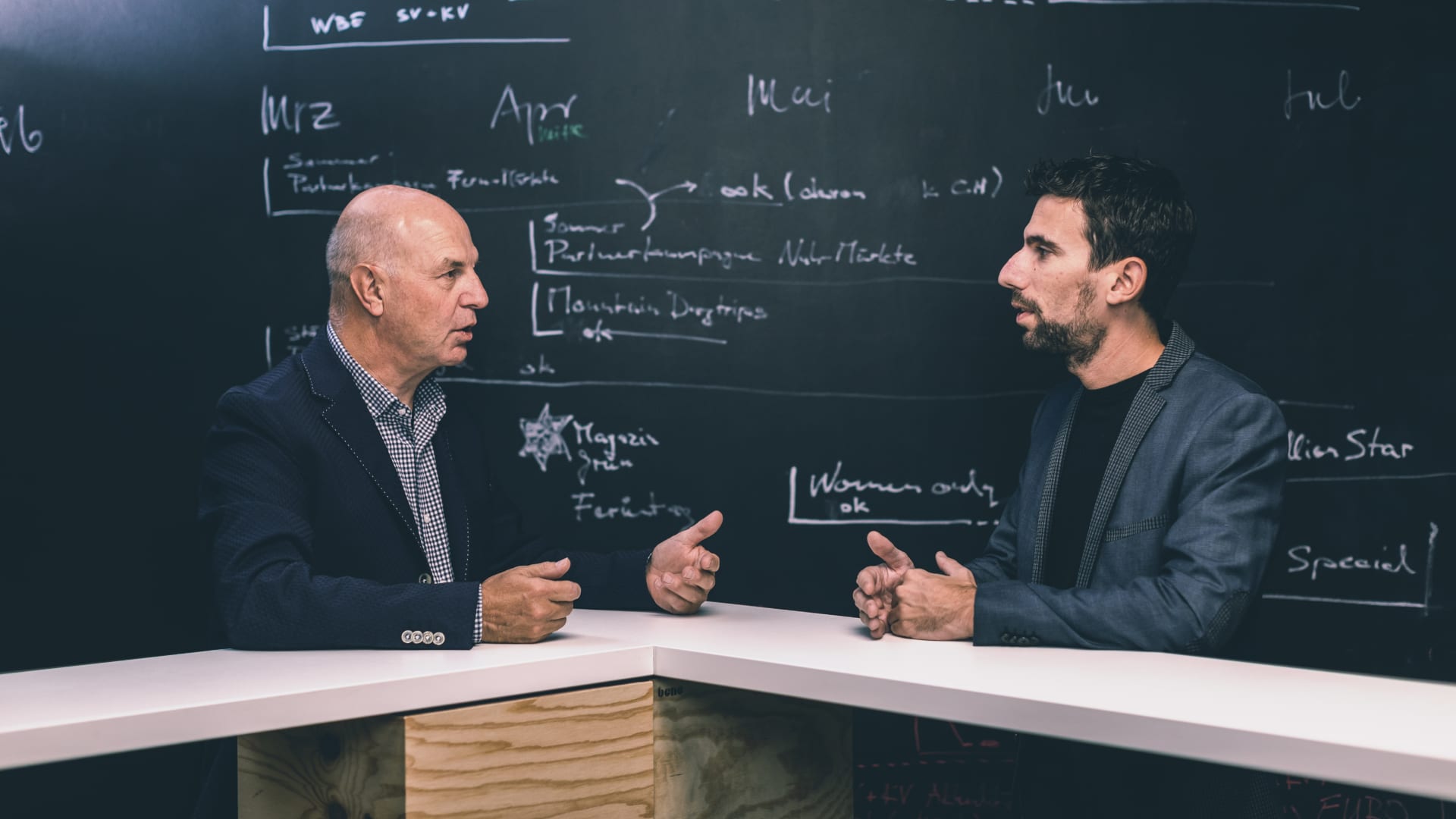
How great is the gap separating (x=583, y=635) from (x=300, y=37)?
2.25 metres

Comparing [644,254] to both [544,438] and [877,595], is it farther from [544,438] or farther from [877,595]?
[877,595]

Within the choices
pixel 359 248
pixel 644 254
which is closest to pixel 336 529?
pixel 359 248

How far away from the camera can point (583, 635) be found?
2.33m

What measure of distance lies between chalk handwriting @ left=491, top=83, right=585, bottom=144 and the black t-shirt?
1.72m

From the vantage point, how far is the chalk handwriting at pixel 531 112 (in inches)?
144

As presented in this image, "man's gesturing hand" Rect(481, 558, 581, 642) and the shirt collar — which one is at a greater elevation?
the shirt collar

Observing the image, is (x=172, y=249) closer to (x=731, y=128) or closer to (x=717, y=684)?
(x=731, y=128)

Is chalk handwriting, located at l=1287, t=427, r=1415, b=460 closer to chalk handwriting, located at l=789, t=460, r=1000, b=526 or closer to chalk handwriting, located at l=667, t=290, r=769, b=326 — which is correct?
chalk handwriting, located at l=789, t=460, r=1000, b=526

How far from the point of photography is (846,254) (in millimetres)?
3615

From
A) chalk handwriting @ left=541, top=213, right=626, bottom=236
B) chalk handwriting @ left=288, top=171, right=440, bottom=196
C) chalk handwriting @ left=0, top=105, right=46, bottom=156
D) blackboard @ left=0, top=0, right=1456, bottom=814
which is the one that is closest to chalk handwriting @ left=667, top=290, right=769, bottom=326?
blackboard @ left=0, top=0, right=1456, bottom=814

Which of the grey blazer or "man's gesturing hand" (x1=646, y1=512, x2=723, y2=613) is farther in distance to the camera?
"man's gesturing hand" (x1=646, y1=512, x2=723, y2=613)

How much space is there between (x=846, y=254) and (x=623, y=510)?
3.21ft

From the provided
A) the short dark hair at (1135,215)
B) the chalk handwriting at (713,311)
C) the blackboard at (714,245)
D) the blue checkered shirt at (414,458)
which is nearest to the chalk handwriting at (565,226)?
the blackboard at (714,245)

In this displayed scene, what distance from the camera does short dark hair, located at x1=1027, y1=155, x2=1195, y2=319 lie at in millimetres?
2826
